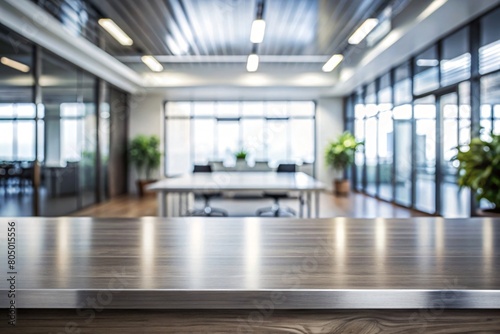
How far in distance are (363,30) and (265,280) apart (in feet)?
19.9

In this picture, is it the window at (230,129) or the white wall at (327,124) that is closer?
the white wall at (327,124)

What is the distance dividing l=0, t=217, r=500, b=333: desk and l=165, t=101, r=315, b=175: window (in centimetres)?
1125

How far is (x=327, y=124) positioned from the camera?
12078 millimetres

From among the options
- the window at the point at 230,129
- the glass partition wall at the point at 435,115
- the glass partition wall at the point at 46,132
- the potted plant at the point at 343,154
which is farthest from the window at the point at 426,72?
the glass partition wall at the point at 46,132

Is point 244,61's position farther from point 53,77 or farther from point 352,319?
point 352,319

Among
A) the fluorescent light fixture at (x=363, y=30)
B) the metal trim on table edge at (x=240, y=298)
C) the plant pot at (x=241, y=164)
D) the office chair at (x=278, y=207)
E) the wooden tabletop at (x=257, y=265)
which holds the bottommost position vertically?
the office chair at (x=278, y=207)

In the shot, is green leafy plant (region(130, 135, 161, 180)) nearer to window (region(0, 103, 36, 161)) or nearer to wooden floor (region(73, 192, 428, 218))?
wooden floor (region(73, 192, 428, 218))

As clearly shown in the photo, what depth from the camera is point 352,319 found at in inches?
25.9

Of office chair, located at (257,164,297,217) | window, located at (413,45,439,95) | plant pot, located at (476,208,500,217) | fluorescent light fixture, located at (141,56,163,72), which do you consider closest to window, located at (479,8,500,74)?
window, located at (413,45,439,95)

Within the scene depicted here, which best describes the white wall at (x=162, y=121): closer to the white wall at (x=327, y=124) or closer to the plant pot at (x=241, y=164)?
the white wall at (x=327, y=124)

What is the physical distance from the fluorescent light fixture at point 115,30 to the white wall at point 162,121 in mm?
4641

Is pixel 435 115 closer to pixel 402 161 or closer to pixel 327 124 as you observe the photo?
pixel 402 161

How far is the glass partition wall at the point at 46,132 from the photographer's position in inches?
201

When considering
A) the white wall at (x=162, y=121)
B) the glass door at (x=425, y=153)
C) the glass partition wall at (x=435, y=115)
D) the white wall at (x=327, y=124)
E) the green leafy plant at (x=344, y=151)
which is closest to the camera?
the glass partition wall at (x=435, y=115)
